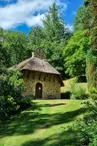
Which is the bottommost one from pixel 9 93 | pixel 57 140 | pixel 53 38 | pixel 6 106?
pixel 57 140

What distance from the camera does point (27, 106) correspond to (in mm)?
25391

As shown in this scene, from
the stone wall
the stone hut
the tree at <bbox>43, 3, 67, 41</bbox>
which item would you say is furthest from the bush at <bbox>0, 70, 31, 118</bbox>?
the tree at <bbox>43, 3, 67, 41</bbox>

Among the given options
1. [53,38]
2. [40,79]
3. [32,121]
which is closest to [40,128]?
[32,121]

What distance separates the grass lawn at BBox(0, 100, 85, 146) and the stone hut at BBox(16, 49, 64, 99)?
16.1 meters

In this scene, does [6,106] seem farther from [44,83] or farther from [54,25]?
[54,25]

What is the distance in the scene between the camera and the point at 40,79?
133 ft

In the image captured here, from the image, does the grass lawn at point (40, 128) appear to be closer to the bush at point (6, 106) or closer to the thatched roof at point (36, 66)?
the bush at point (6, 106)

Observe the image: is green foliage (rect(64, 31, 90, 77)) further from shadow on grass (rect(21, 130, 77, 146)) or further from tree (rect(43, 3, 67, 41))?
shadow on grass (rect(21, 130, 77, 146))

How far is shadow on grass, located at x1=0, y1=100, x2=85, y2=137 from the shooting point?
16.9 m

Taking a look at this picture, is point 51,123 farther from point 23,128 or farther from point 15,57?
point 15,57

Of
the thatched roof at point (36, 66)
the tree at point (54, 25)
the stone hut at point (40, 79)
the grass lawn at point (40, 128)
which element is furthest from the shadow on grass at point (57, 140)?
the tree at point (54, 25)

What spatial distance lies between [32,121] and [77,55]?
106 ft

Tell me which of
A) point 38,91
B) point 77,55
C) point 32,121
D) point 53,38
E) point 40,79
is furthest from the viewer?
point 53,38

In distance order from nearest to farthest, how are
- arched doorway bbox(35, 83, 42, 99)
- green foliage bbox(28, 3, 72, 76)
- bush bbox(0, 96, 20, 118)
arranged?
bush bbox(0, 96, 20, 118) → arched doorway bbox(35, 83, 42, 99) → green foliage bbox(28, 3, 72, 76)
